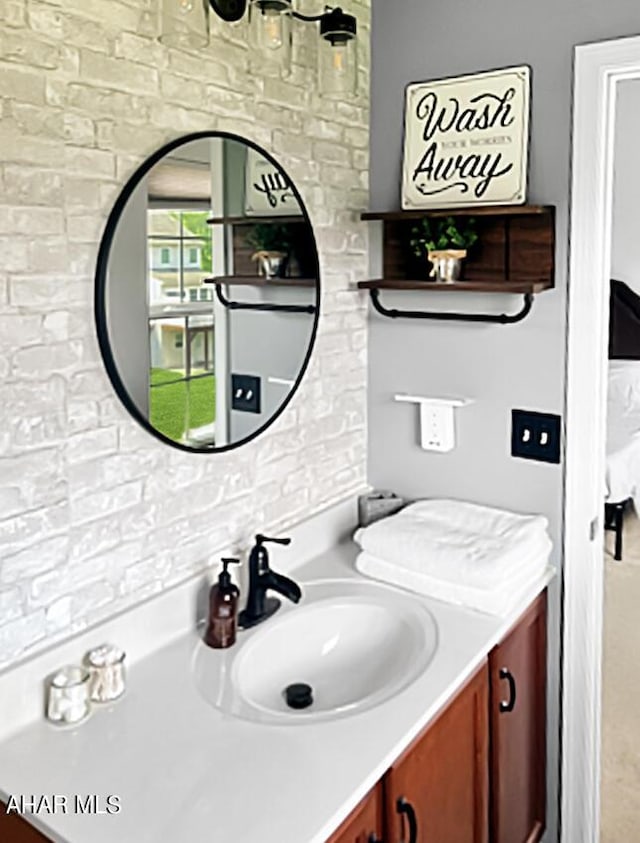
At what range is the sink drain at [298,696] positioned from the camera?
1.72 metres

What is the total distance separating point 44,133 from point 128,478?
64 centimetres

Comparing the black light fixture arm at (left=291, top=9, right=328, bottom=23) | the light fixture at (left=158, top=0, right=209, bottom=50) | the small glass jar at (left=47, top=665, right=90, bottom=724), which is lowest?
the small glass jar at (left=47, top=665, right=90, bottom=724)

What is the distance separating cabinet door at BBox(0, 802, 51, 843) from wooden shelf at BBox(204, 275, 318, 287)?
1.04 m

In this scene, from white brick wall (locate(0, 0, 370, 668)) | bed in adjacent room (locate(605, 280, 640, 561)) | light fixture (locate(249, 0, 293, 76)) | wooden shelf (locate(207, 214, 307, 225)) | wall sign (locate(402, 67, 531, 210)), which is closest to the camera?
white brick wall (locate(0, 0, 370, 668))

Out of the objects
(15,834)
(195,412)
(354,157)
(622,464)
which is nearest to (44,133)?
(195,412)

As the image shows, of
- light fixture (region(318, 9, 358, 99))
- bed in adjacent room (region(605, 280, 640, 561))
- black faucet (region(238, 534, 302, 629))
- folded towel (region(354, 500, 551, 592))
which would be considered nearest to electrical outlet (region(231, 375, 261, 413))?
black faucet (region(238, 534, 302, 629))

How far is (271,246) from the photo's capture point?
1932 millimetres

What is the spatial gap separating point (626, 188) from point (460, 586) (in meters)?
1.07

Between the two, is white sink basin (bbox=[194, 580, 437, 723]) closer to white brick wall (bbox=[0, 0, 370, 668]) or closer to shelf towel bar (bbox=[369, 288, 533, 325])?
white brick wall (bbox=[0, 0, 370, 668])

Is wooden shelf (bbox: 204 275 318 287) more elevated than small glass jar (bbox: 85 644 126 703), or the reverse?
wooden shelf (bbox: 204 275 318 287)

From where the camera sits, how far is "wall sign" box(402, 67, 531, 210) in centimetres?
201

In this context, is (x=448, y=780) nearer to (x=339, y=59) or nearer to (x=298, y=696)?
(x=298, y=696)

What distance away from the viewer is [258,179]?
1.88 metres

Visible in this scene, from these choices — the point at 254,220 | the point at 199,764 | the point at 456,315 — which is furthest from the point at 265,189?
the point at 199,764
